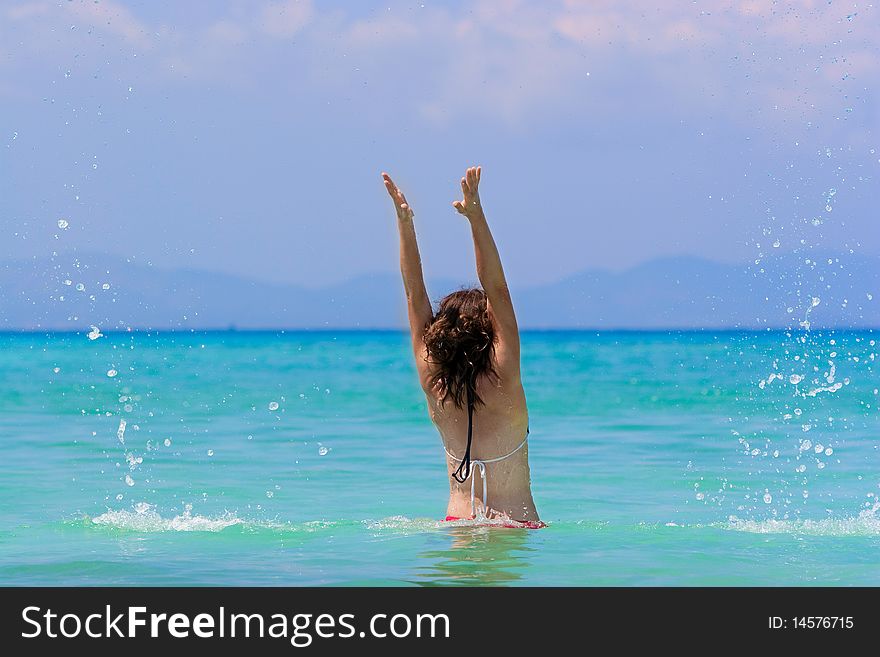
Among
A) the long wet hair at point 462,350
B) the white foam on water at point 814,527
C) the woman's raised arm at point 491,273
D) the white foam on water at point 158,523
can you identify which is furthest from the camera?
the white foam on water at point 158,523

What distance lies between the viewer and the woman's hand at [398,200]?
6359 millimetres

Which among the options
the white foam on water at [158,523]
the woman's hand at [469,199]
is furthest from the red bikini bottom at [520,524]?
the white foam on water at [158,523]

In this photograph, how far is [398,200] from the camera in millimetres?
6430

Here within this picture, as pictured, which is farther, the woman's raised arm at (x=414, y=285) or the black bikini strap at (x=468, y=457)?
the woman's raised arm at (x=414, y=285)

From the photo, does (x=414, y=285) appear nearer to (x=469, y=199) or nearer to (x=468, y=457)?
(x=469, y=199)

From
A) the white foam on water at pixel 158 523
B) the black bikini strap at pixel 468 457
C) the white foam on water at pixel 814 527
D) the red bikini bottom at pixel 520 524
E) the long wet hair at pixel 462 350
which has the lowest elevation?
the white foam on water at pixel 814 527

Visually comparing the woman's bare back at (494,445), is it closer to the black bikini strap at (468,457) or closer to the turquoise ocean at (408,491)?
the black bikini strap at (468,457)

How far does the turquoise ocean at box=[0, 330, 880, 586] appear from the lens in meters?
6.30

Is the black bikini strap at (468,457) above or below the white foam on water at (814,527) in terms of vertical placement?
above

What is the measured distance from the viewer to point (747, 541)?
279 inches

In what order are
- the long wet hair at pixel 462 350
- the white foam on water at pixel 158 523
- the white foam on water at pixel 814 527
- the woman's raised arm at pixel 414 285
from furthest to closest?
the white foam on water at pixel 158 523
the white foam on water at pixel 814 527
the woman's raised arm at pixel 414 285
the long wet hair at pixel 462 350
